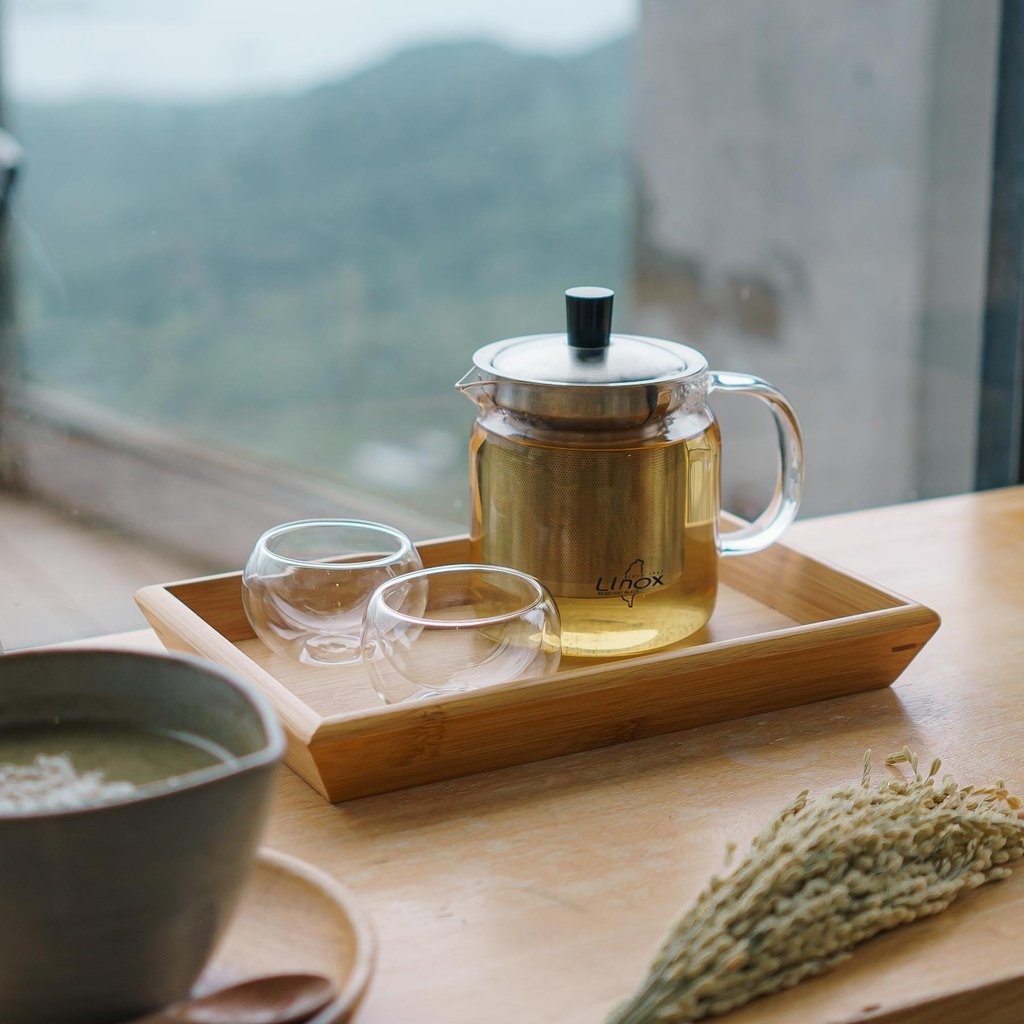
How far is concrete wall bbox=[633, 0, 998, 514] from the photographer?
4.53 feet

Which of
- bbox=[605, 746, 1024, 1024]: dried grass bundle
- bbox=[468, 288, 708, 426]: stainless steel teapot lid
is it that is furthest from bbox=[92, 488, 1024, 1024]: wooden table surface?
bbox=[468, 288, 708, 426]: stainless steel teapot lid

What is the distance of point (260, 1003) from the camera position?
1.18 ft

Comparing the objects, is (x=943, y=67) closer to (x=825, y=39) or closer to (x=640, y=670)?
(x=825, y=39)

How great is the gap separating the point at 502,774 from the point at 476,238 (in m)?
0.92

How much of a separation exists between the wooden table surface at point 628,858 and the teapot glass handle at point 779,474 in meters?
0.10

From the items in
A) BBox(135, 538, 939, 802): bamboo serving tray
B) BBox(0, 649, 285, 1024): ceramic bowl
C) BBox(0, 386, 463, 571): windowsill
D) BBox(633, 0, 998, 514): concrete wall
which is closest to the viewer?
BBox(0, 649, 285, 1024): ceramic bowl

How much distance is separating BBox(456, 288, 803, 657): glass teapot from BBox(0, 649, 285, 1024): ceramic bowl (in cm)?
27

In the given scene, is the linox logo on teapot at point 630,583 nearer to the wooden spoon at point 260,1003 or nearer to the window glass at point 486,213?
the wooden spoon at point 260,1003

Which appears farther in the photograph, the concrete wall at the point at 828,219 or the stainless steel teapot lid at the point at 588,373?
the concrete wall at the point at 828,219

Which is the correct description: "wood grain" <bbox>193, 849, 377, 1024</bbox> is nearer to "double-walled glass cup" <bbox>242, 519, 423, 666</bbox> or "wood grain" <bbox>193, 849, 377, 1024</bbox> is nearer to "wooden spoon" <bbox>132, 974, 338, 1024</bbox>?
"wooden spoon" <bbox>132, 974, 338, 1024</bbox>

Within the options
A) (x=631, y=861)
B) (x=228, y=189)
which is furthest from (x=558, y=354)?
(x=228, y=189)

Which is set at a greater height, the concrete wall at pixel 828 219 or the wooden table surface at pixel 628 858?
the concrete wall at pixel 828 219

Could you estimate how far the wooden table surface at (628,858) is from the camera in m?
0.41

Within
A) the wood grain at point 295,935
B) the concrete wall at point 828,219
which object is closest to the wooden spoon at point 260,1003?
the wood grain at point 295,935
